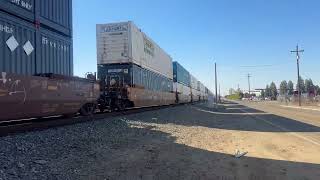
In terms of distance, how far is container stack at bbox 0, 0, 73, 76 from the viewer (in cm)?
1213

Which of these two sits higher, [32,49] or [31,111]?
[32,49]

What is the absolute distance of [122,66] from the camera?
77.4 ft

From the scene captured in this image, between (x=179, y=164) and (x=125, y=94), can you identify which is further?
(x=125, y=94)

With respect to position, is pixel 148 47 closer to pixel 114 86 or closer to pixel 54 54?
pixel 114 86

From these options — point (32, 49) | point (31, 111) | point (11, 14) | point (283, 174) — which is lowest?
point (283, 174)

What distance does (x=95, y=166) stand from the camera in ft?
27.9

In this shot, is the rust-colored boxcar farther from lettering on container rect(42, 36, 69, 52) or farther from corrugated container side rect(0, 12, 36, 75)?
lettering on container rect(42, 36, 69, 52)

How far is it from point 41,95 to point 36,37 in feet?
6.33

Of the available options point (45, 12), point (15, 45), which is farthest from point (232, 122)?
point (15, 45)

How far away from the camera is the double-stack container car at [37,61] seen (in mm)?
11773

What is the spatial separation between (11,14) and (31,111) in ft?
8.93

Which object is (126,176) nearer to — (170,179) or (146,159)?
(170,179)

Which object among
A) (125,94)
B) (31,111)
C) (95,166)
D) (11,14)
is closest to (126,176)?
(95,166)

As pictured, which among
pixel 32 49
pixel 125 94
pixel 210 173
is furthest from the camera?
pixel 125 94
